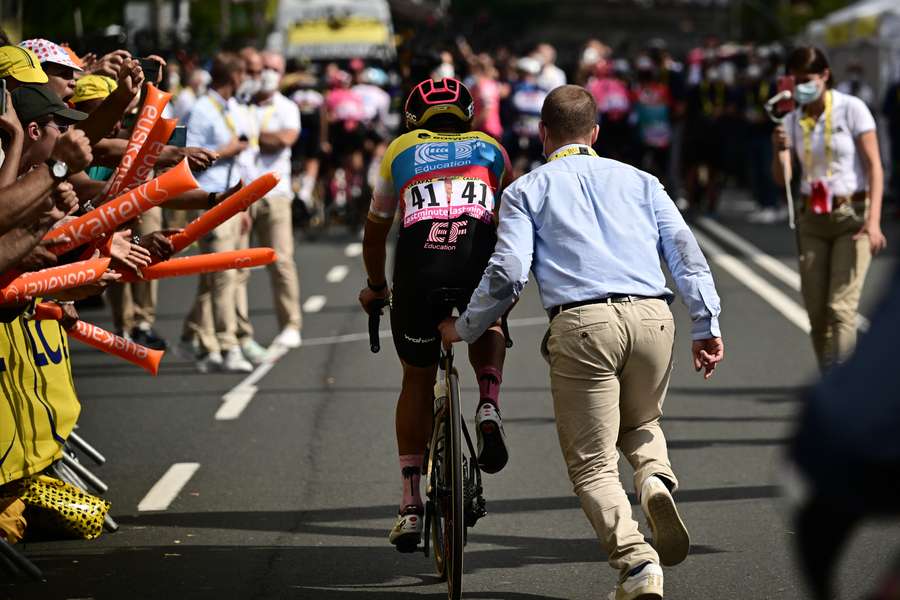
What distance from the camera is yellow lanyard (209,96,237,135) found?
12375mm

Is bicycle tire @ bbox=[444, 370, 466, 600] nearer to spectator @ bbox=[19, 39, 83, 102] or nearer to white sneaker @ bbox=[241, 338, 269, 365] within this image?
spectator @ bbox=[19, 39, 83, 102]

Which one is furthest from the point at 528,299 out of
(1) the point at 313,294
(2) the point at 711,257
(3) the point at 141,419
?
(3) the point at 141,419

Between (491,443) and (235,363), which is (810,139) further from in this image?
(235,363)

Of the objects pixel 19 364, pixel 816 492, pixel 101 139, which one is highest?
pixel 816 492

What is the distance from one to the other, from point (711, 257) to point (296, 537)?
1295 centimetres

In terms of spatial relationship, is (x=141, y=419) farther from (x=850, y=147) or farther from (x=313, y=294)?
(x=313, y=294)

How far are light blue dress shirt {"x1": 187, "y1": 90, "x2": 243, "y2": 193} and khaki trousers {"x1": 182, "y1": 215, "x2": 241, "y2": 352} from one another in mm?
321

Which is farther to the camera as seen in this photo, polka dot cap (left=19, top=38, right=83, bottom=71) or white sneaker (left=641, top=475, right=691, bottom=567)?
polka dot cap (left=19, top=38, right=83, bottom=71)

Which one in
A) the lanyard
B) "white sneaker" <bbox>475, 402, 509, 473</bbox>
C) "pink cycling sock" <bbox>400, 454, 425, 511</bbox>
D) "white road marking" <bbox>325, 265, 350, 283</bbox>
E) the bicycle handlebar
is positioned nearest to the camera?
the lanyard

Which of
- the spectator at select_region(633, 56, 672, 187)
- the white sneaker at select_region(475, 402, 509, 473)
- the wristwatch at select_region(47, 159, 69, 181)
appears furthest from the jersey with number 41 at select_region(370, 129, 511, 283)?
the spectator at select_region(633, 56, 672, 187)

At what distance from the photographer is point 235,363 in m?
12.3

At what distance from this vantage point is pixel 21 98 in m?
6.19

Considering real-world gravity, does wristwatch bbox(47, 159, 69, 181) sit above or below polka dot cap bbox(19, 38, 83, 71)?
above

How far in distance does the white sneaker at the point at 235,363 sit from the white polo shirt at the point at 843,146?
4.54 m
